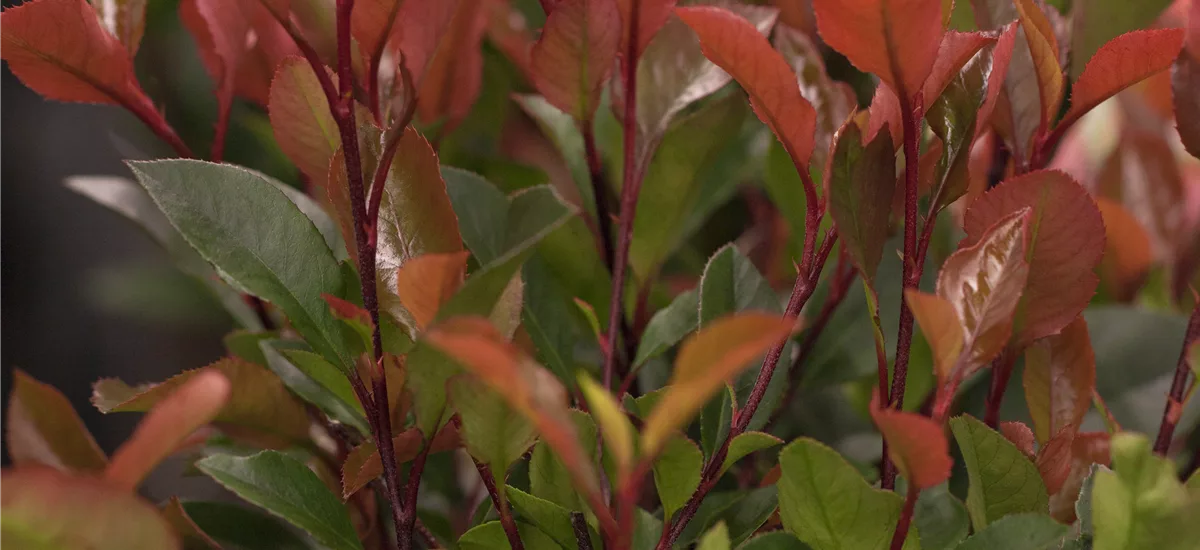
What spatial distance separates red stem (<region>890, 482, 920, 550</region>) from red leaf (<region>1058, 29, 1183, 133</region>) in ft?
0.59

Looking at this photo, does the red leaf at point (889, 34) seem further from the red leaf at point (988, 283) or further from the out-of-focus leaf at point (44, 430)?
the out-of-focus leaf at point (44, 430)

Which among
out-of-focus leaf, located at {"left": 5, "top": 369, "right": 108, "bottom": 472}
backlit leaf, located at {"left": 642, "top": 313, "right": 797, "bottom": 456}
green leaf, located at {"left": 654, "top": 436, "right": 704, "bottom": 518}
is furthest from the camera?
out-of-focus leaf, located at {"left": 5, "top": 369, "right": 108, "bottom": 472}

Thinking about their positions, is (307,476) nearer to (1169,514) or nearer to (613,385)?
(613,385)

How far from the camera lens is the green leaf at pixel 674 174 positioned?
1.64ft

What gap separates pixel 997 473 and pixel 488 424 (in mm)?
202

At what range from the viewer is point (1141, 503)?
0.98 ft

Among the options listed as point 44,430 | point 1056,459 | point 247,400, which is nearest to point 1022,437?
point 1056,459

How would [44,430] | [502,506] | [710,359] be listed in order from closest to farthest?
[710,359] → [502,506] → [44,430]

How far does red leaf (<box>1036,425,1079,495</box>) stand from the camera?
37 cm

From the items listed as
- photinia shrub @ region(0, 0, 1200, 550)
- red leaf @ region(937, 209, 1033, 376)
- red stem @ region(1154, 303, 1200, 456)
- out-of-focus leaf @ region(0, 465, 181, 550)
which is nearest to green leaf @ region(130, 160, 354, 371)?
photinia shrub @ region(0, 0, 1200, 550)

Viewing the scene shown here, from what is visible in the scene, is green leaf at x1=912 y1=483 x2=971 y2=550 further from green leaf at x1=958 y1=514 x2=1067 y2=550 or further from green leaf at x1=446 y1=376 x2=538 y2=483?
green leaf at x1=446 y1=376 x2=538 y2=483

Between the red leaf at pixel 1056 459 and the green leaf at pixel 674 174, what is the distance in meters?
0.22

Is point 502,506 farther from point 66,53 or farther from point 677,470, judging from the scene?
point 66,53

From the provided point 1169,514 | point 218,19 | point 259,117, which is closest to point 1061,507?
point 1169,514
